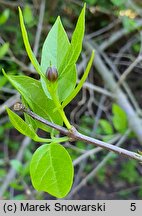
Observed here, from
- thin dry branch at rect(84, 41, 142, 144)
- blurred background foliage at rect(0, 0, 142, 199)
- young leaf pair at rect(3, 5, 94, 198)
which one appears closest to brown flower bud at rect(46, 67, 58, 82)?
young leaf pair at rect(3, 5, 94, 198)

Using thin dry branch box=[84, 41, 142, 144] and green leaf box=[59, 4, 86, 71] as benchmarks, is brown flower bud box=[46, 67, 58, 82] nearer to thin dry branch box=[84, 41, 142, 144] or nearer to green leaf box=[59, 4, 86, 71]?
green leaf box=[59, 4, 86, 71]

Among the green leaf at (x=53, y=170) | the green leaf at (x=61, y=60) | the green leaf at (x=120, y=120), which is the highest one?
the green leaf at (x=120, y=120)

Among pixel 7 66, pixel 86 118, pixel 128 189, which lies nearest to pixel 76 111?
pixel 86 118

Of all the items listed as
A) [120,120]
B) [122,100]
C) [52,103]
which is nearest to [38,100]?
[52,103]

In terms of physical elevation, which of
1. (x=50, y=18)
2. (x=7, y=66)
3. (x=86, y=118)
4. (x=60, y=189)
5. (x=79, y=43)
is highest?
(x=50, y=18)

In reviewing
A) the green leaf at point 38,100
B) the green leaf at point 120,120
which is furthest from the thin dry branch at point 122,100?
the green leaf at point 38,100

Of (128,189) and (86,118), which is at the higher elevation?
(86,118)

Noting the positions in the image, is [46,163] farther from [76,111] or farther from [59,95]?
[76,111]

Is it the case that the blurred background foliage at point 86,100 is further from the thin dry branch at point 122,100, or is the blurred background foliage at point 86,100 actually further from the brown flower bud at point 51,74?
the brown flower bud at point 51,74
